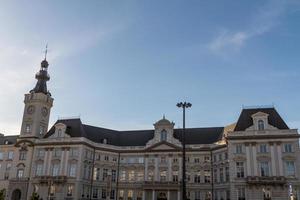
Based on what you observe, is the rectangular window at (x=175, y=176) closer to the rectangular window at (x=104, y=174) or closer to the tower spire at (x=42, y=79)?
the rectangular window at (x=104, y=174)

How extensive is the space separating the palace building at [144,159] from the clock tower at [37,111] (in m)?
0.24

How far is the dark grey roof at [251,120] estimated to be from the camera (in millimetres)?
68625

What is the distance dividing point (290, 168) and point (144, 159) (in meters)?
31.6

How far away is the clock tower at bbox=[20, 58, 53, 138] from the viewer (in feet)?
278

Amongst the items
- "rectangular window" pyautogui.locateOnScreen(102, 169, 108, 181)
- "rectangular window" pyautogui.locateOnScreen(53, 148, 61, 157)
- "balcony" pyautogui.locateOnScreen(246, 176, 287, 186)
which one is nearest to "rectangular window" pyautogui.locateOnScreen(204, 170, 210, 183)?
"balcony" pyautogui.locateOnScreen(246, 176, 287, 186)

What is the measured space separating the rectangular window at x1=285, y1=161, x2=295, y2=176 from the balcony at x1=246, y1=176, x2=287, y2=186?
79.7 inches

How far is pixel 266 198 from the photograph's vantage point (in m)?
62.9

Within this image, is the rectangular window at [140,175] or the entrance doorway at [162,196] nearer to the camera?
the entrance doorway at [162,196]

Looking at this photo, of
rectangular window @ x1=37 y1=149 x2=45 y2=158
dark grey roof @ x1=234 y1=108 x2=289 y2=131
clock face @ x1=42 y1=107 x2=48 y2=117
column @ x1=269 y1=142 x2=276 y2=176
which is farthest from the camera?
clock face @ x1=42 y1=107 x2=48 y2=117

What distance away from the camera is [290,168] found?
211 feet

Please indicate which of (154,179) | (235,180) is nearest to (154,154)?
(154,179)

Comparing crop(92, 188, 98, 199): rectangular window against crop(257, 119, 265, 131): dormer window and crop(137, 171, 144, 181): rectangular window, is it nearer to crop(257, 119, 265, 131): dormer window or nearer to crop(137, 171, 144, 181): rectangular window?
crop(137, 171, 144, 181): rectangular window

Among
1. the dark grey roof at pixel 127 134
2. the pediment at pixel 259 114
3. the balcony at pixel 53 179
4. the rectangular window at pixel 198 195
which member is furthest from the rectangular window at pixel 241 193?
the balcony at pixel 53 179

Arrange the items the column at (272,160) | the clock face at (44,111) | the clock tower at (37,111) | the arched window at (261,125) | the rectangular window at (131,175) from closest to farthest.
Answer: the column at (272,160) < the arched window at (261,125) < the rectangular window at (131,175) < the clock tower at (37,111) < the clock face at (44,111)
